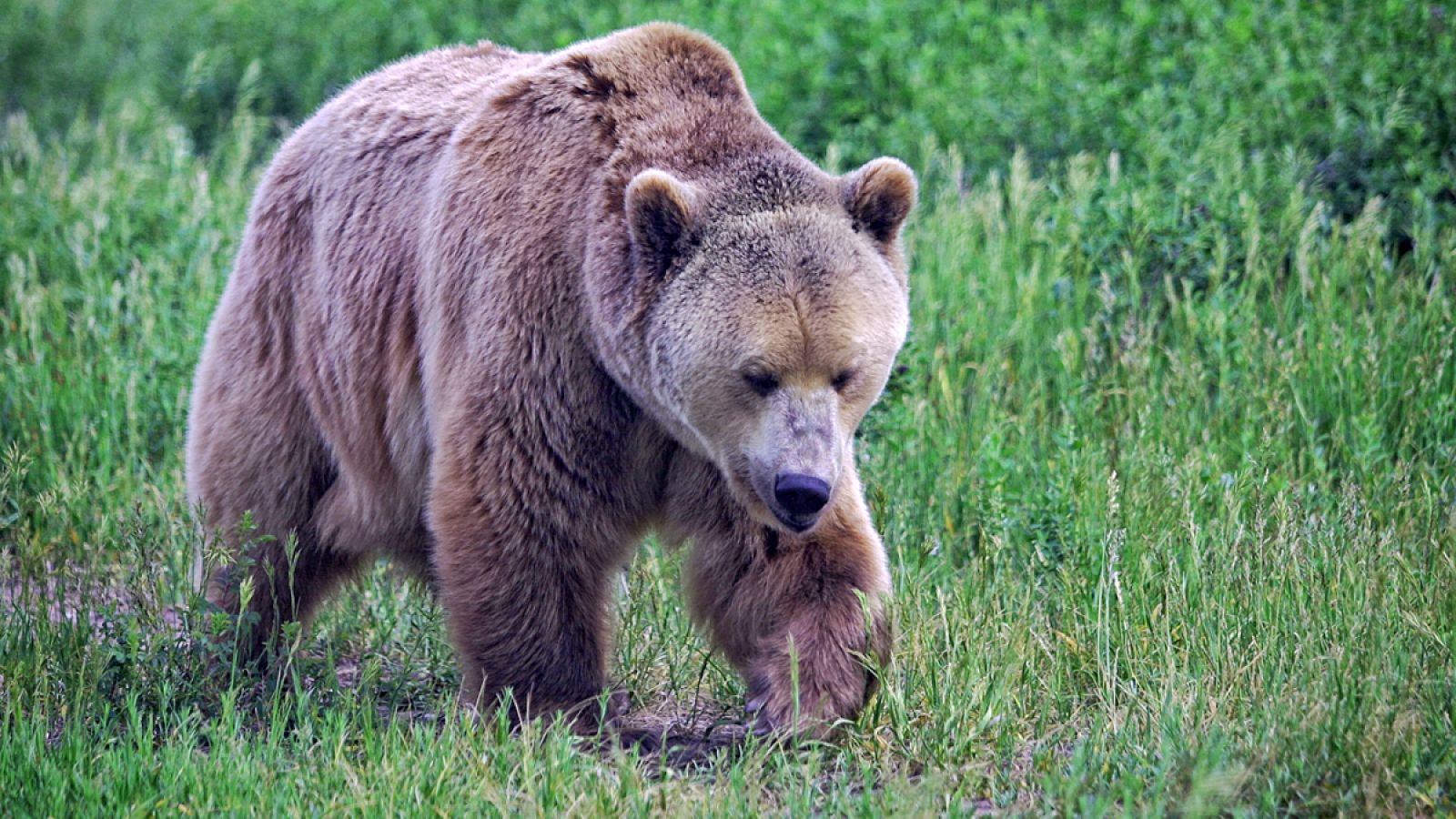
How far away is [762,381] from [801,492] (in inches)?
11.8

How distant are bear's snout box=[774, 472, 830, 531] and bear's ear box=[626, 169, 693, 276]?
66 cm

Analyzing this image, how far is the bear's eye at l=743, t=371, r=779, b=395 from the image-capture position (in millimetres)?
3723

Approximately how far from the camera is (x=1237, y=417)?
19.0ft

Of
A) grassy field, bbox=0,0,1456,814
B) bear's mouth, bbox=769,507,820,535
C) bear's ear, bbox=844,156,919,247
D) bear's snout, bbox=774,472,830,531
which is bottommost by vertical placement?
grassy field, bbox=0,0,1456,814

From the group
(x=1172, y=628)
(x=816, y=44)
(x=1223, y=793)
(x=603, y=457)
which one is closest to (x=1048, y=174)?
(x=816, y=44)

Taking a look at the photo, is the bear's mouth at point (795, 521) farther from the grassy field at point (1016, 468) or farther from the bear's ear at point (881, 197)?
the bear's ear at point (881, 197)

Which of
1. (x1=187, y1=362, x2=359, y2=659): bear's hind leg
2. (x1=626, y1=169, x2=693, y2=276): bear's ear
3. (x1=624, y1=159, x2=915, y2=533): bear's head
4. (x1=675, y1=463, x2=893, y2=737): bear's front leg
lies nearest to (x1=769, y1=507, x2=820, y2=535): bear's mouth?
(x1=624, y1=159, x2=915, y2=533): bear's head

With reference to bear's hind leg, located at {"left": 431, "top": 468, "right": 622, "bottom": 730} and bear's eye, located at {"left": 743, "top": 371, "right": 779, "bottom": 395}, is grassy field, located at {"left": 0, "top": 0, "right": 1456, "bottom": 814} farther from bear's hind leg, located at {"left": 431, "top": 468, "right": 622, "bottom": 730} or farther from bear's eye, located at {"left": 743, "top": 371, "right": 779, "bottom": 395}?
bear's eye, located at {"left": 743, "top": 371, "right": 779, "bottom": 395}

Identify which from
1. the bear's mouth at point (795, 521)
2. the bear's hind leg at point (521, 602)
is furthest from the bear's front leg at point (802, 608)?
the bear's hind leg at point (521, 602)

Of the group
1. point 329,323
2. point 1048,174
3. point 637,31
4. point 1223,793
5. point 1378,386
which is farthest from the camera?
point 1048,174

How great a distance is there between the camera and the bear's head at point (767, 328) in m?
3.71

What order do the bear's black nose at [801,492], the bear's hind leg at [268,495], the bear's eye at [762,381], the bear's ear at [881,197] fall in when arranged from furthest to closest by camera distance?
the bear's hind leg at [268,495] < the bear's ear at [881,197] < the bear's eye at [762,381] < the bear's black nose at [801,492]

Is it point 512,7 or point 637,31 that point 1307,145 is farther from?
point 512,7

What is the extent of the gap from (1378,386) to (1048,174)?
9.20 ft
